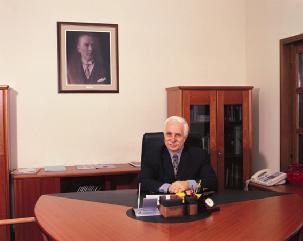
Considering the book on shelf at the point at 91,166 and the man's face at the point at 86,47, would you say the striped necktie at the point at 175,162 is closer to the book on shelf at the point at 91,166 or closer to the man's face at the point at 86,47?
the book on shelf at the point at 91,166

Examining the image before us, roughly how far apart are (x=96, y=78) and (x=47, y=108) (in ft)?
2.02

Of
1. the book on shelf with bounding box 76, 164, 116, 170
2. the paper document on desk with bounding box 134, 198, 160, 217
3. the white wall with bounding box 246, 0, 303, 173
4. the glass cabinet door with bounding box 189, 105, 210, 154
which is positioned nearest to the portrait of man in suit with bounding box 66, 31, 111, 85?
the book on shelf with bounding box 76, 164, 116, 170

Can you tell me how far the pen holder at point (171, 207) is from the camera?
7.17 ft

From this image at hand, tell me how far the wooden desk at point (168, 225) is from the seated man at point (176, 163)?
535 millimetres

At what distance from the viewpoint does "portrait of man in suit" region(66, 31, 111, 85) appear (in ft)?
13.6

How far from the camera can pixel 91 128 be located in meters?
4.23

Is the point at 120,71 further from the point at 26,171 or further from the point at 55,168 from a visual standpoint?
the point at 26,171

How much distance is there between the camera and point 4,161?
3586 millimetres

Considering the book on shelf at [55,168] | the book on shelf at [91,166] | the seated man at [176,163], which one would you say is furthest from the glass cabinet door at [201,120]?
the book on shelf at [55,168]

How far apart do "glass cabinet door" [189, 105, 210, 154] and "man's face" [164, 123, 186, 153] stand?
3.86 feet

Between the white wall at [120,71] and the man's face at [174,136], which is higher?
the white wall at [120,71]

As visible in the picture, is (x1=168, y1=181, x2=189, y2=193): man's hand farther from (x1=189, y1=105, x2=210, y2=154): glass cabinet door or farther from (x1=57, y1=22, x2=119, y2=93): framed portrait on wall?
(x1=57, y1=22, x2=119, y2=93): framed portrait on wall

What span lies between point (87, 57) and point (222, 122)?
1.62 m

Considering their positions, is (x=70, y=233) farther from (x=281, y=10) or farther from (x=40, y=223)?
(x=281, y=10)
